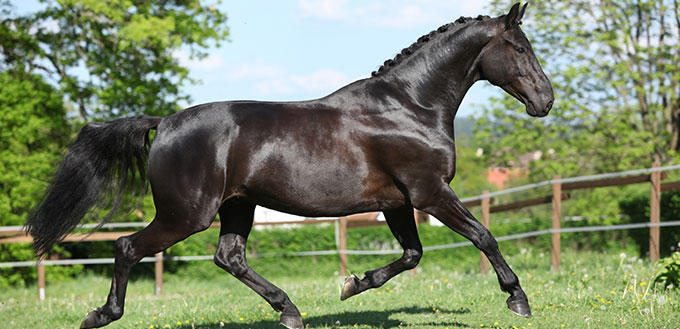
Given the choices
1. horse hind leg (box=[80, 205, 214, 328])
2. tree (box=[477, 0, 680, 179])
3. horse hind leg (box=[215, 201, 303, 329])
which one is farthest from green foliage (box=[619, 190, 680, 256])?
horse hind leg (box=[80, 205, 214, 328])

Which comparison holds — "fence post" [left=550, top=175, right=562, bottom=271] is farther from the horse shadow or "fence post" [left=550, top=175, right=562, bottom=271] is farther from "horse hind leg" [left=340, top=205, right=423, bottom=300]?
"horse hind leg" [left=340, top=205, right=423, bottom=300]

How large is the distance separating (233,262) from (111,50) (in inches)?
535

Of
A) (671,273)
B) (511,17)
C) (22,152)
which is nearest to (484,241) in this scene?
(511,17)

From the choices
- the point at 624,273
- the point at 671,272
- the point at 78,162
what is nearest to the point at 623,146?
the point at 624,273

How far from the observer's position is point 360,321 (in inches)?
214

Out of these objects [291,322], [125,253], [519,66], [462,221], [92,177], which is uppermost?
[519,66]

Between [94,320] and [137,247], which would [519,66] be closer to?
[137,247]

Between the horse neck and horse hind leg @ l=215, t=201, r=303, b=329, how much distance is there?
1447mm

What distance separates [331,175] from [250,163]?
0.53m

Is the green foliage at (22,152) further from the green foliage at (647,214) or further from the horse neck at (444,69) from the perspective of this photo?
the green foliage at (647,214)

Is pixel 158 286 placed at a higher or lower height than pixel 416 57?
lower

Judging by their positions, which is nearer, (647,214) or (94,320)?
(94,320)

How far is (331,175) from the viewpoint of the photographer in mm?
4320

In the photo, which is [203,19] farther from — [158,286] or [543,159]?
[543,159]
